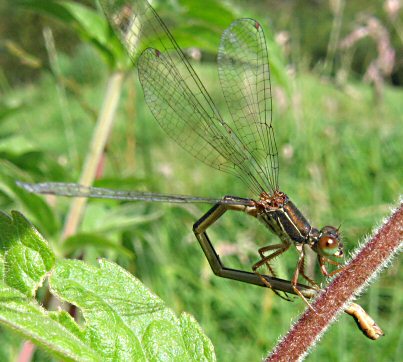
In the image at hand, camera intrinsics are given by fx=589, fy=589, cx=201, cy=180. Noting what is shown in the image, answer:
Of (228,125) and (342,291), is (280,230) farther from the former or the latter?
(342,291)

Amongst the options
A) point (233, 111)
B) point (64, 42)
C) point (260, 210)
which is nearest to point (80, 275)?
point (260, 210)

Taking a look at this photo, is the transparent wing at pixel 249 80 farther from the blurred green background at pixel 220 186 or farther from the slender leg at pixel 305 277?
the slender leg at pixel 305 277

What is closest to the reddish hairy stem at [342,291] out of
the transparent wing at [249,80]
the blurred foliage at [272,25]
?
the transparent wing at [249,80]

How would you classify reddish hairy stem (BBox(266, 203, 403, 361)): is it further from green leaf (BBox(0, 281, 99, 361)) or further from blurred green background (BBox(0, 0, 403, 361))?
green leaf (BBox(0, 281, 99, 361))

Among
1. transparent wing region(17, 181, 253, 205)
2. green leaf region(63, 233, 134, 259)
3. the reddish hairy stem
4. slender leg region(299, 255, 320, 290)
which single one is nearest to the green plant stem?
green leaf region(63, 233, 134, 259)

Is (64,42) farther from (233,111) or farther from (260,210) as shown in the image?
(260,210)

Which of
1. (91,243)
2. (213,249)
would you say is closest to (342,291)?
(213,249)
